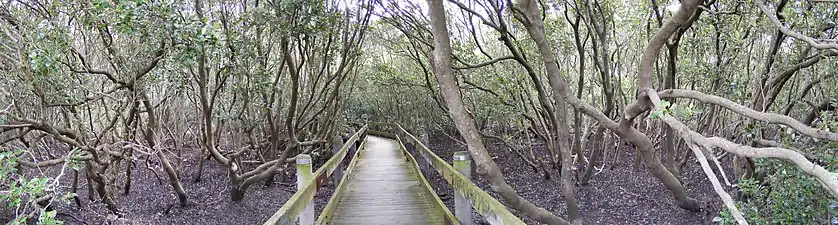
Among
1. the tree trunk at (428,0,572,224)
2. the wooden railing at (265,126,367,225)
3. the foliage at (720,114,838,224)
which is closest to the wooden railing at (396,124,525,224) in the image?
the tree trunk at (428,0,572,224)

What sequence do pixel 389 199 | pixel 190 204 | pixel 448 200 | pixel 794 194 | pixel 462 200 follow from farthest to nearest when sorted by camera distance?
pixel 448 200 < pixel 190 204 < pixel 389 199 < pixel 462 200 < pixel 794 194

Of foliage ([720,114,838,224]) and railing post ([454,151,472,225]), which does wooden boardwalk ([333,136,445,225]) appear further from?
foliage ([720,114,838,224])

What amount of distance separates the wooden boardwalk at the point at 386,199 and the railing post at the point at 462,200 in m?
0.63

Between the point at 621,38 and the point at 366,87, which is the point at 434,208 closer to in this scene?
the point at 621,38

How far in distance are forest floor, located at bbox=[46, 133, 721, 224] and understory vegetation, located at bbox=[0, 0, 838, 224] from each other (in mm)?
202

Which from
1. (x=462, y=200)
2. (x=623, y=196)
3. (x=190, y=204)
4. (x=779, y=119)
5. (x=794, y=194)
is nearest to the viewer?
(x=779, y=119)

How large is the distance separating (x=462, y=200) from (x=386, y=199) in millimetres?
2385

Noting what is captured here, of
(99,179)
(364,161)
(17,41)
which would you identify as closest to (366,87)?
(364,161)

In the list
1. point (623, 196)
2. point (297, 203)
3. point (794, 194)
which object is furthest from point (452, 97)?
point (623, 196)

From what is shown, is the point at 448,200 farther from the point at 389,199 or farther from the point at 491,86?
the point at 389,199

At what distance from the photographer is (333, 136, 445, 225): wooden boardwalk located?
535cm

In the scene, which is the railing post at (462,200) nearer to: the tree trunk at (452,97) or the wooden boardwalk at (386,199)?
the tree trunk at (452,97)

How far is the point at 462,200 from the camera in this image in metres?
4.28

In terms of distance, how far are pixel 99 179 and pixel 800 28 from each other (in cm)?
898
